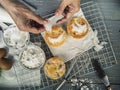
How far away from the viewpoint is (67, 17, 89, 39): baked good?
0.92 meters

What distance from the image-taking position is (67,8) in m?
0.92

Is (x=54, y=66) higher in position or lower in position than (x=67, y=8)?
lower

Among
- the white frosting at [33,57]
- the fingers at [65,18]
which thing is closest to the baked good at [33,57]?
the white frosting at [33,57]

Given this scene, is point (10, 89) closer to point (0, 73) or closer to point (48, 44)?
point (0, 73)

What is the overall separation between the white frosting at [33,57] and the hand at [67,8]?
0.11m

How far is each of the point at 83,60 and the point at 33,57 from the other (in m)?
0.15


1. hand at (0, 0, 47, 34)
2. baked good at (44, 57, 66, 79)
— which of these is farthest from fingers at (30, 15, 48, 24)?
baked good at (44, 57, 66, 79)

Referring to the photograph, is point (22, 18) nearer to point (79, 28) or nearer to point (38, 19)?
point (38, 19)

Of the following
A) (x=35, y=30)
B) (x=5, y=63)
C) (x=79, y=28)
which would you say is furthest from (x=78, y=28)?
(x=5, y=63)

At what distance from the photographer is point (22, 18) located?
88 centimetres

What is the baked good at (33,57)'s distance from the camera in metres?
0.91

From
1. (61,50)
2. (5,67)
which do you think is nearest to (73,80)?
(61,50)

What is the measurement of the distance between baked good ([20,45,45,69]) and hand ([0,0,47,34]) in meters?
0.06

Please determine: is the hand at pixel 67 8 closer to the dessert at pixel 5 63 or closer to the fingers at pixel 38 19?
the fingers at pixel 38 19
